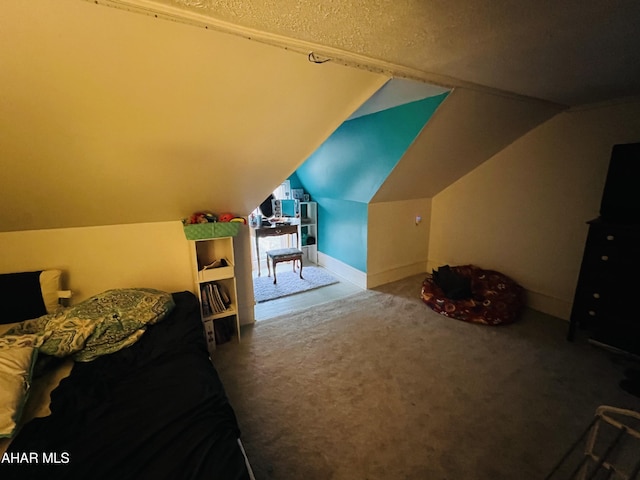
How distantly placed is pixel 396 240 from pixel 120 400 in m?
3.20

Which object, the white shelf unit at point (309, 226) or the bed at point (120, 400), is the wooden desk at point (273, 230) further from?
the bed at point (120, 400)

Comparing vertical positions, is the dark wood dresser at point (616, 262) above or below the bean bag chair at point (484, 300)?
above

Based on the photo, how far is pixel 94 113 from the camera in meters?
1.32


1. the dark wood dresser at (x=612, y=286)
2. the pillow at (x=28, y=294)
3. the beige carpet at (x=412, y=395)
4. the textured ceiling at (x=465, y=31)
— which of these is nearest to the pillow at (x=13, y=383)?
the pillow at (x=28, y=294)

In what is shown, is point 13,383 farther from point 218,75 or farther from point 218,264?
point 218,75

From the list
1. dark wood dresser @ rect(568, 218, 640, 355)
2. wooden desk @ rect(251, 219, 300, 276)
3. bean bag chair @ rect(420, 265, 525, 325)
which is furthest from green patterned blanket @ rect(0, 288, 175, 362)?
dark wood dresser @ rect(568, 218, 640, 355)

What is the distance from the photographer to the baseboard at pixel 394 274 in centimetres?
367

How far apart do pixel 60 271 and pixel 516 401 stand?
3.23 meters

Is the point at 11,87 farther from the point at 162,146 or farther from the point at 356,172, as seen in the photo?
the point at 356,172

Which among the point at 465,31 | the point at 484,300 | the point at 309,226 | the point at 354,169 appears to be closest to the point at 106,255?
the point at 354,169

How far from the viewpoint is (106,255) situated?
2.21 metres

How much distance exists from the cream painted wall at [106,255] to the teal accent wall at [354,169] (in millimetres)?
1879

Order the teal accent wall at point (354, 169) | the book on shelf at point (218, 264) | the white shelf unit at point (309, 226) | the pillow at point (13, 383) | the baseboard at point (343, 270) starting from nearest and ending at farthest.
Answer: the pillow at point (13, 383)
the book on shelf at point (218, 264)
the teal accent wall at point (354, 169)
the baseboard at point (343, 270)
the white shelf unit at point (309, 226)

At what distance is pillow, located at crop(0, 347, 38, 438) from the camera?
1132 mm
